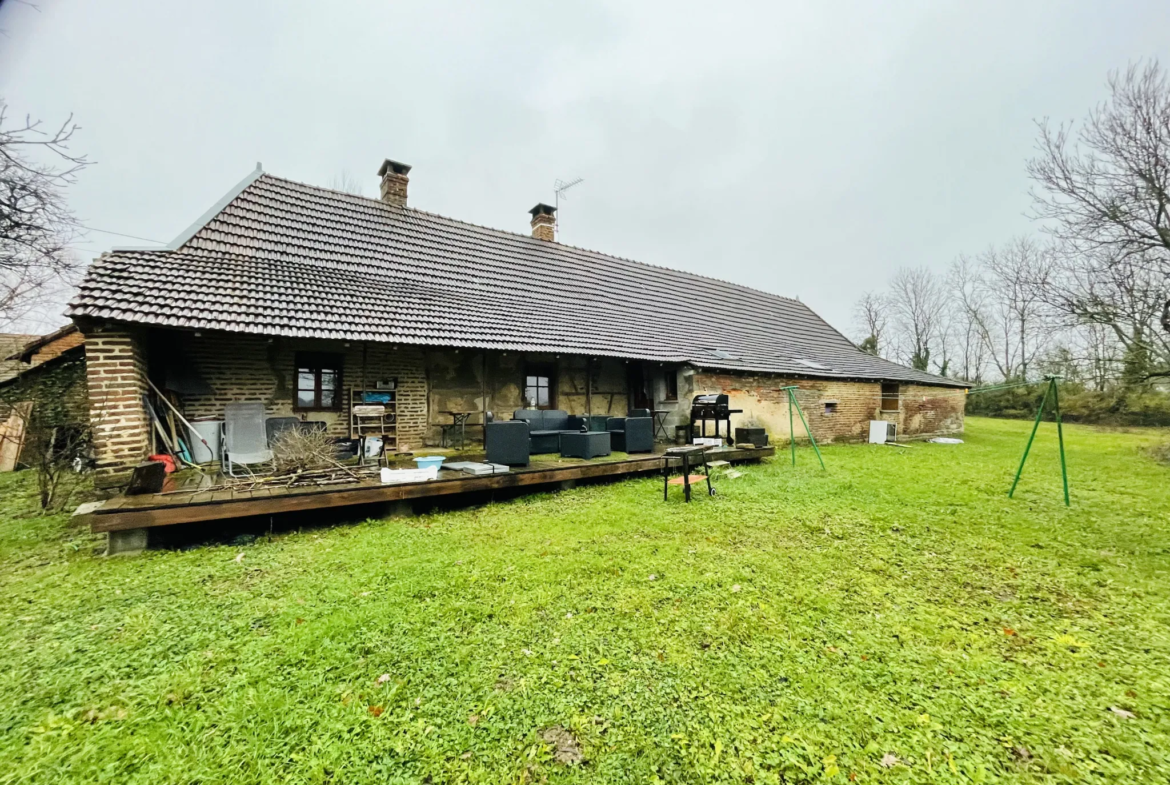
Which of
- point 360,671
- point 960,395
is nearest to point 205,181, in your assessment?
point 360,671

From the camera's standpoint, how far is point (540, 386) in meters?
9.88

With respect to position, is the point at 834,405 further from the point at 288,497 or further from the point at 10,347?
the point at 10,347

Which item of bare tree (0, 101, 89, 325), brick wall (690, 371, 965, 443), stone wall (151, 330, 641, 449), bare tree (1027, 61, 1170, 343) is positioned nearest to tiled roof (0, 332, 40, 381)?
bare tree (0, 101, 89, 325)

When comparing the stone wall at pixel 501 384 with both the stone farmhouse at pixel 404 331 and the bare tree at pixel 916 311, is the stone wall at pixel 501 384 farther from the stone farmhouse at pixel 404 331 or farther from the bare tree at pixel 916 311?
the bare tree at pixel 916 311

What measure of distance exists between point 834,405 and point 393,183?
13958 mm

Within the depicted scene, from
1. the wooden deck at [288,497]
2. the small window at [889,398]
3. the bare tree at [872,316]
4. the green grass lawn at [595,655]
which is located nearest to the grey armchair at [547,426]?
the wooden deck at [288,497]

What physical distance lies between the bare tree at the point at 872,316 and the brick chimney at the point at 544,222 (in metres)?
29.4

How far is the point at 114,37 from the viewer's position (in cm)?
577

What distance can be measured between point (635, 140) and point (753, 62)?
6.19 m

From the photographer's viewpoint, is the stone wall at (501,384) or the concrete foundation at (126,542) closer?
the concrete foundation at (126,542)

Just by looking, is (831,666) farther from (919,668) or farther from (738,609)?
(738,609)

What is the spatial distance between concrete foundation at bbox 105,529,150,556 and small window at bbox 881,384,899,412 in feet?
58.1

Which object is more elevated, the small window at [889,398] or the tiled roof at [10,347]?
the tiled roof at [10,347]

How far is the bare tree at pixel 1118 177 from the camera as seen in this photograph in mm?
9594
